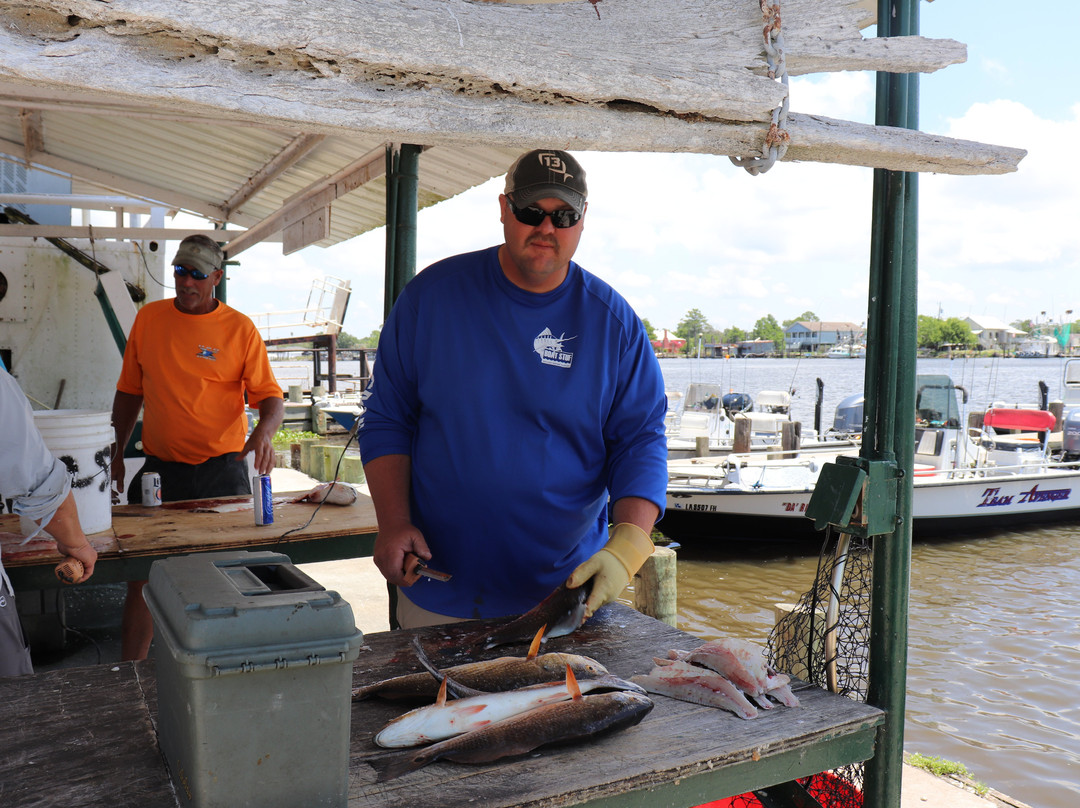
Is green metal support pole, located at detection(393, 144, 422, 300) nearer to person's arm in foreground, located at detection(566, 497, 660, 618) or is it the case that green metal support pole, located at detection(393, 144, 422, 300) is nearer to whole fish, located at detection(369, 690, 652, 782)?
person's arm in foreground, located at detection(566, 497, 660, 618)

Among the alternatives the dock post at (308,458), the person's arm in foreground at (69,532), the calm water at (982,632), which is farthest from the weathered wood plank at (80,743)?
the dock post at (308,458)

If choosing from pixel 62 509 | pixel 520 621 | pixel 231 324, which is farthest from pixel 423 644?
pixel 231 324

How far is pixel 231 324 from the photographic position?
16.1ft

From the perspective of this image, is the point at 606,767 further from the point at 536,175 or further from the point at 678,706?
the point at 536,175

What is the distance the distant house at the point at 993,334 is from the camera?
78312 millimetres

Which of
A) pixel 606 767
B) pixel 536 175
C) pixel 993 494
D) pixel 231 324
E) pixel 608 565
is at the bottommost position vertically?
pixel 993 494

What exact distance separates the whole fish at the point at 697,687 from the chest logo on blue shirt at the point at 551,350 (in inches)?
40.4

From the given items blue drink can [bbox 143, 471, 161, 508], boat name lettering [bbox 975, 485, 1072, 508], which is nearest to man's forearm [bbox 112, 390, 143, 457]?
blue drink can [bbox 143, 471, 161, 508]

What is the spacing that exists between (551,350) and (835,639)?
1.33 meters

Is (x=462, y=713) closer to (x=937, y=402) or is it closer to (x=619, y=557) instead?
(x=619, y=557)

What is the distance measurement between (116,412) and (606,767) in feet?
13.9

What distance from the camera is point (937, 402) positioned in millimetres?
14844

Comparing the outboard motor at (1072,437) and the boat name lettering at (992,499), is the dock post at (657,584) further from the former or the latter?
the outboard motor at (1072,437)

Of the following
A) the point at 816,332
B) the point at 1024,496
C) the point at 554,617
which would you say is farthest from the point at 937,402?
the point at 816,332
